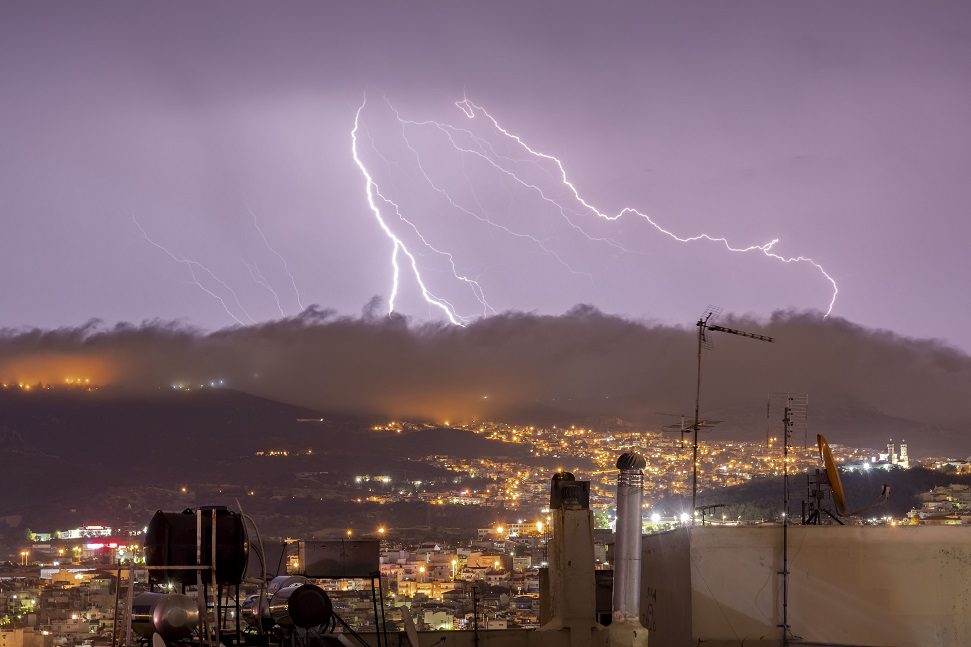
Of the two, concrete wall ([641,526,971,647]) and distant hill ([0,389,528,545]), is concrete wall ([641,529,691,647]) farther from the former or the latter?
distant hill ([0,389,528,545])

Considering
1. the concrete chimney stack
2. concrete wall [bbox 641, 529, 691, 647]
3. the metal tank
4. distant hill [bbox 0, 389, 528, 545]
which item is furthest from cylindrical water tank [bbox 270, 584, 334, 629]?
distant hill [bbox 0, 389, 528, 545]

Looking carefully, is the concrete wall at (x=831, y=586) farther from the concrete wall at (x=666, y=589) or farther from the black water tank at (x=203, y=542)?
the black water tank at (x=203, y=542)

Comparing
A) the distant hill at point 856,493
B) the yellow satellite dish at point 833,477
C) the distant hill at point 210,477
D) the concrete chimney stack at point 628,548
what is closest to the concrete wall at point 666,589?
the concrete chimney stack at point 628,548

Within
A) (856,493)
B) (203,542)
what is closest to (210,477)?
(856,493)

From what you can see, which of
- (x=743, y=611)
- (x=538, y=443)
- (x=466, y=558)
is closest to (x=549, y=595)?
(x=743, y=611)

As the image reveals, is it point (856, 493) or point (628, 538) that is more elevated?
point (628, 538)

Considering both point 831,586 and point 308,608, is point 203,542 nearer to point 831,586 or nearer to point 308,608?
point 308,608
